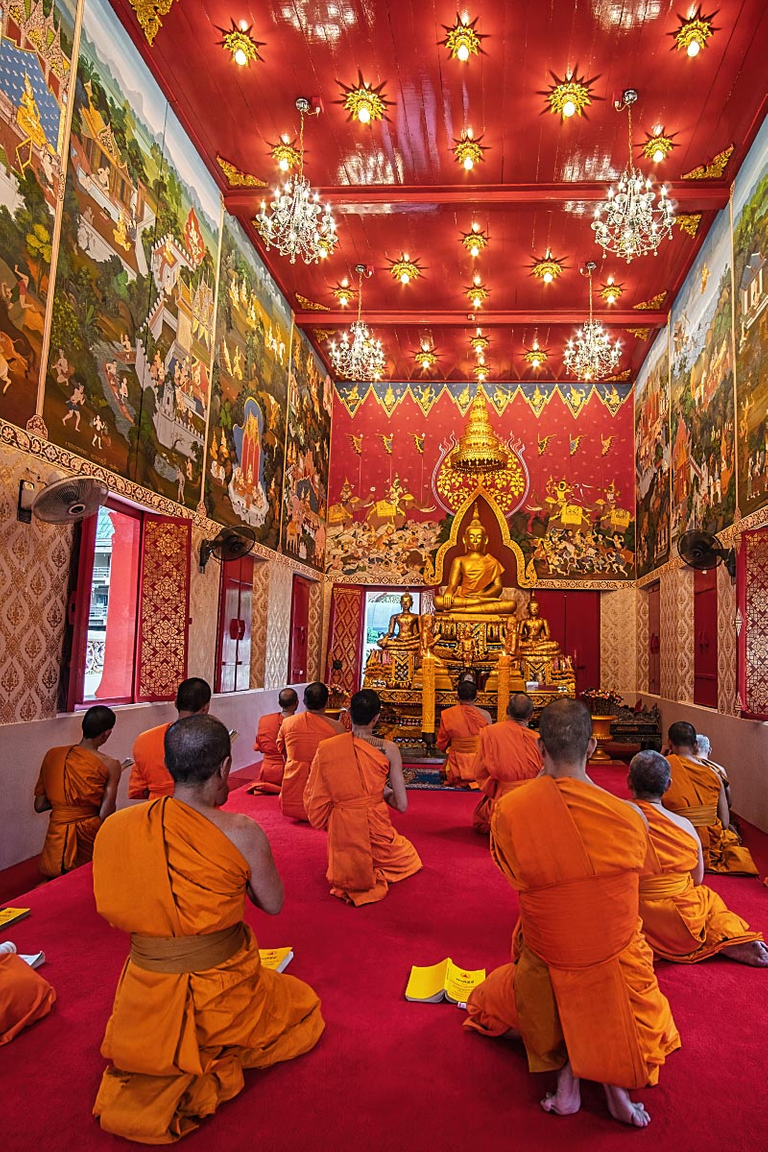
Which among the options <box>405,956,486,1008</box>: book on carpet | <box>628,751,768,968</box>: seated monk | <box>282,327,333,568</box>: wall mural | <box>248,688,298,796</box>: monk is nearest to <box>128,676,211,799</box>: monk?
<box>405,956,486,1008</box>: book on carpet

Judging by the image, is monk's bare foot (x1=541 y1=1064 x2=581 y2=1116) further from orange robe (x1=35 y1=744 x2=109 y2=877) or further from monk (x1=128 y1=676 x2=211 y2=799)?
orange robe (x1=35 y1=744 x2=109 y2=877)

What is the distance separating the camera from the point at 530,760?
5.59m

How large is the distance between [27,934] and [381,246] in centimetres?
964

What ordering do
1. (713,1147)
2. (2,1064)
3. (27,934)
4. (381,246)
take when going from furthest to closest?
(381,246) < (27,934) < (2,1064) < (713,1147)

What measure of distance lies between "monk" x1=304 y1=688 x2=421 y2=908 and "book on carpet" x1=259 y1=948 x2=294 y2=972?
89cm

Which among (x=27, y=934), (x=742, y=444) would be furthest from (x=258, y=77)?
(x=27, y=934)

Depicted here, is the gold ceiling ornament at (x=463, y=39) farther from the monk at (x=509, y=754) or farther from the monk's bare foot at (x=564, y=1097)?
the monk's bare foot at (x=564, y=1097)

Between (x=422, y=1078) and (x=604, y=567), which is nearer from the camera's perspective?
(x=422, y=1078)

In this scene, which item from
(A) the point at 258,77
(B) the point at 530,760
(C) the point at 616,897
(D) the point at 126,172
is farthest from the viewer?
(A) the point at 258,77

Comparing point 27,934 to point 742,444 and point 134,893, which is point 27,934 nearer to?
A: point 134,893

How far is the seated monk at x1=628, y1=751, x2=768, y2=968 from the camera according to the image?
11.3 feet

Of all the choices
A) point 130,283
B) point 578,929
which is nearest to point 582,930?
point 578,929

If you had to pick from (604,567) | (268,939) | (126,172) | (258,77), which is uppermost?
(258,77)

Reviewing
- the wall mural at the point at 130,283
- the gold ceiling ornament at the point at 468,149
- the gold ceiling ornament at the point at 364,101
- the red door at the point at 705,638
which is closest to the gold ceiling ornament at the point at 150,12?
the wall mural at the point at 130,283
